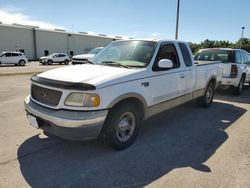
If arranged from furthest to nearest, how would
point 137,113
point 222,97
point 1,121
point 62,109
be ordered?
point 222,97 → point 1,121 → point 137,113 → point 62,109

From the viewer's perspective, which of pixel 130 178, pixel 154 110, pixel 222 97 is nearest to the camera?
pixel 130 178

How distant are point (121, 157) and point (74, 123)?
102cm

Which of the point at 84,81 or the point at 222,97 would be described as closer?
the point at 84,81

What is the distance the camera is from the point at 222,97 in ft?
30.4

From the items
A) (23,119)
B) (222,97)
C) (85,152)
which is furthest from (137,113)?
(222,97)

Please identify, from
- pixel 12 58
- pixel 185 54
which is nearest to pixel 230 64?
pixel 185 54

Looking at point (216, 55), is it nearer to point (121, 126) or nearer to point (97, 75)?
point (121, 126)

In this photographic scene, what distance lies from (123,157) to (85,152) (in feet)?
2.18

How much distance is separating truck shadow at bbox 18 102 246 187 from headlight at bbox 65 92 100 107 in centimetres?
93

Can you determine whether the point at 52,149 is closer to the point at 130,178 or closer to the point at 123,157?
the point at 123,157

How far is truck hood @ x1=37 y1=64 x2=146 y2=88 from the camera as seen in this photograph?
12.1 feet

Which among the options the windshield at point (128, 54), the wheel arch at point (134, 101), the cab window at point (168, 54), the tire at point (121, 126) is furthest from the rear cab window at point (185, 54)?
the tire at point (121, 126)

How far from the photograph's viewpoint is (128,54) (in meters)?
4.93

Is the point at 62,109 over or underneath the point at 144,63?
underneath
